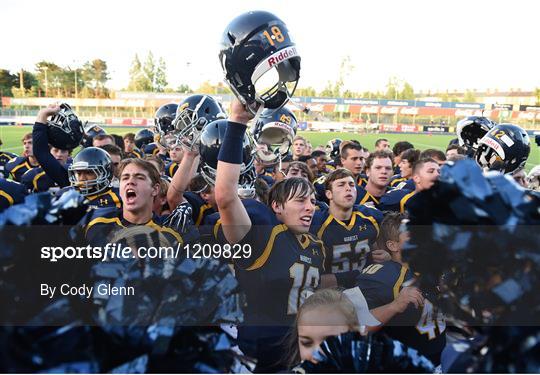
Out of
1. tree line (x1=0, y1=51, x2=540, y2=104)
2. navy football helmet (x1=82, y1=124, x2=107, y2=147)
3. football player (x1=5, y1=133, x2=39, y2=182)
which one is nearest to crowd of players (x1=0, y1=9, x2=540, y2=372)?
football player (x1=5, y1=133, x2=39, y2=182)

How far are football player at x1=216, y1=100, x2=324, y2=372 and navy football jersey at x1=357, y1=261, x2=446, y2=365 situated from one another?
351 mm

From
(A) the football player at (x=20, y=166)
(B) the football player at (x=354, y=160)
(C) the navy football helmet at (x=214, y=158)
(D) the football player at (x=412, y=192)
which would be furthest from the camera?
(A) the football player at (x=20, y=166)

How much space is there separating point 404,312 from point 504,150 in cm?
225

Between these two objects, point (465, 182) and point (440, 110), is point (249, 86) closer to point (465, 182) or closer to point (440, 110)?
point (465, 182)

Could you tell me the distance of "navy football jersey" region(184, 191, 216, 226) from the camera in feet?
11.6

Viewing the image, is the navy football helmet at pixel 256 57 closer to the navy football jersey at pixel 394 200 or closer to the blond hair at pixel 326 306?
the blond hair at pixel 326 306

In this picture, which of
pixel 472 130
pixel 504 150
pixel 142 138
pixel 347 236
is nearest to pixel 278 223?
pixel 347 236

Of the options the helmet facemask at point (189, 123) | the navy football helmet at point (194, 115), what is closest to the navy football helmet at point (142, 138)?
the navy football helmet at point (194, 115)

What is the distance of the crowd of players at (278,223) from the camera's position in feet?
6.00

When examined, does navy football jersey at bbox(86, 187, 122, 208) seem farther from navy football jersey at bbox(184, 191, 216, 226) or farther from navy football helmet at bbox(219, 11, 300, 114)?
navy football helmet at bbox(219, 11, 300, 114)

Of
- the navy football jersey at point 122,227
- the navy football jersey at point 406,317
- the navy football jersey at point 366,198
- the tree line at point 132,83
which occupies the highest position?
the tree line at point 132,83

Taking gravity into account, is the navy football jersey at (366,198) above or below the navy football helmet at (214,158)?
below

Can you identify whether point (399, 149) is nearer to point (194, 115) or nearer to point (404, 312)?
point (194, 115)

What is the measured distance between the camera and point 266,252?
231cm
